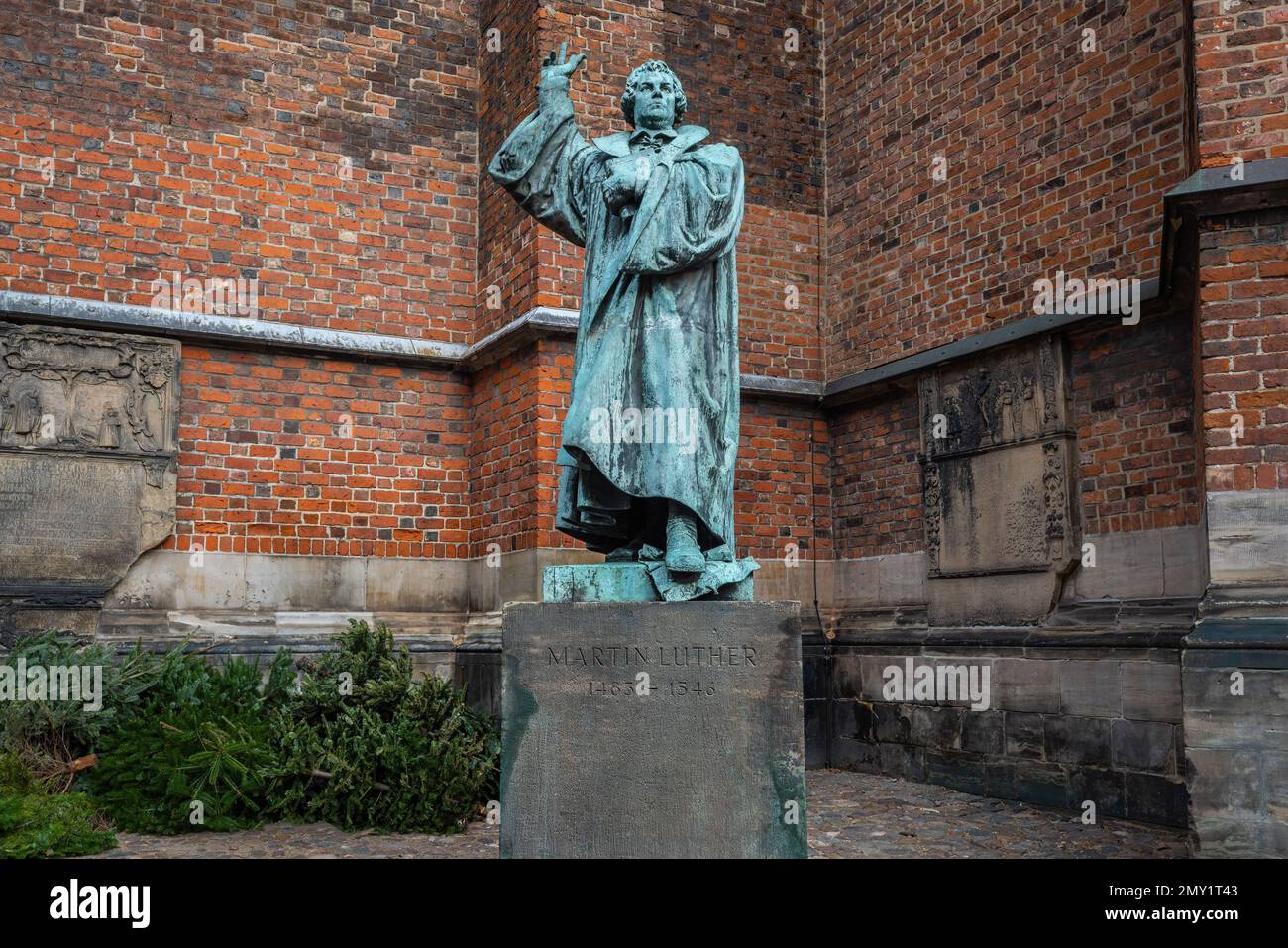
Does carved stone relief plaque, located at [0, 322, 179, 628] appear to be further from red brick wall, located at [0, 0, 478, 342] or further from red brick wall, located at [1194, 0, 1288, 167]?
red brick wall, located at [1194, 0, 1288, 167]

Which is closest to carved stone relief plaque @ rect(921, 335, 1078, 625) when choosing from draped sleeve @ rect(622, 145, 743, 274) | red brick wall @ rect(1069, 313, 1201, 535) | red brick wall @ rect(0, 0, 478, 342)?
red brick wall @ rect(1069, 313, 1201, 535)

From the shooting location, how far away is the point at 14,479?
8688 mm

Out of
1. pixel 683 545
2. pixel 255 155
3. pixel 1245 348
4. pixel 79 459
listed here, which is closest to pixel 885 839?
pixel 1245 348

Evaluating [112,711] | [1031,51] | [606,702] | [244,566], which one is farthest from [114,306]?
[1031,51]

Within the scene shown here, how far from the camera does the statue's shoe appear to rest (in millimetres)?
4527

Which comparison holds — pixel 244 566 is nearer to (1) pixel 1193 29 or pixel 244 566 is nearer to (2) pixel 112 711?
(2) pixel 112 711

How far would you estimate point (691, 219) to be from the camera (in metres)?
4.75

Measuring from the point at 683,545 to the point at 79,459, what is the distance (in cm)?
603

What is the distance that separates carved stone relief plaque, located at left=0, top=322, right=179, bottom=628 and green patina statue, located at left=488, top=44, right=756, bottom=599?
5.27 meters

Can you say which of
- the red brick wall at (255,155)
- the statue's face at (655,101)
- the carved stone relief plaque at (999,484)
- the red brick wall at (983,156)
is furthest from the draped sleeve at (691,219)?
the red brick wall at (255,155)

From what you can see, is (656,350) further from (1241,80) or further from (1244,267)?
(1241,80)

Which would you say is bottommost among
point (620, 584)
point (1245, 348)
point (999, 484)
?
point (620, 584)

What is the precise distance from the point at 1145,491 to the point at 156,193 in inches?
294

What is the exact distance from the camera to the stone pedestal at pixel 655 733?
433cm
